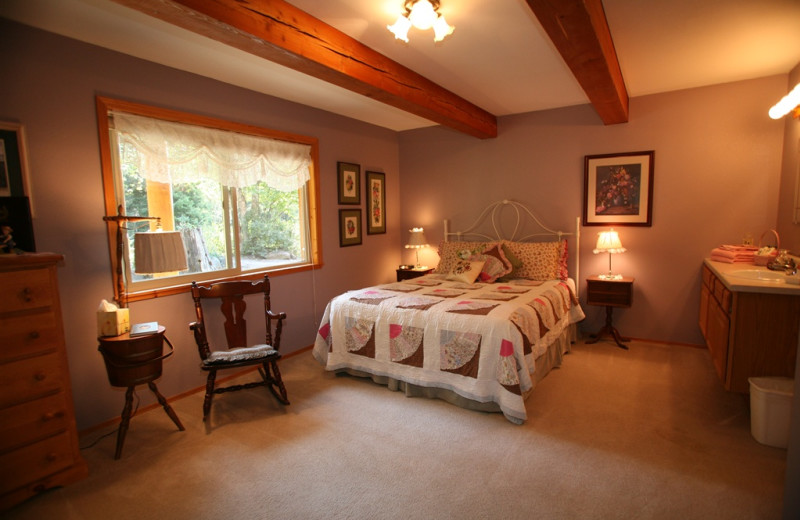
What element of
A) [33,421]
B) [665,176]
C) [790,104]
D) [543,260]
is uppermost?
[790,104]

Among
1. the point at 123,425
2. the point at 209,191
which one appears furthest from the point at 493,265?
the point at 123,425

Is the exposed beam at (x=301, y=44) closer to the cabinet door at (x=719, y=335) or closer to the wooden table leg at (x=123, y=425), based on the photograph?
the wooden table leg at (x=123, y=425)

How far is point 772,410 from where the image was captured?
226 cm

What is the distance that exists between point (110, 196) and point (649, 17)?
3.55m

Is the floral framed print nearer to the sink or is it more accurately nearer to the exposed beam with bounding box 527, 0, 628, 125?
the exposed beam with bounding box 527, 0, 628, 125

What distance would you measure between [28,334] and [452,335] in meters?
2.33

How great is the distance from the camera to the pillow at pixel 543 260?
418 cm

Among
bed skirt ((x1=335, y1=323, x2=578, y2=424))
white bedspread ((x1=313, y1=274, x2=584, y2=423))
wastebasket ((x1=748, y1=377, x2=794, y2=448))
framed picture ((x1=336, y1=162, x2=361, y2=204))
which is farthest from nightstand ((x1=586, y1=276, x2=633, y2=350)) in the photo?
framed picture ((x1=336, y1=162, x2=361, y2=204))

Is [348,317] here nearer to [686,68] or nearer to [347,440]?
[347,440]

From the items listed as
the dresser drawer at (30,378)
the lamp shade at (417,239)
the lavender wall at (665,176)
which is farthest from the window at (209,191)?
the lavender wall at (665,176)

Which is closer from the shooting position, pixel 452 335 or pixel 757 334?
pixel 757 334

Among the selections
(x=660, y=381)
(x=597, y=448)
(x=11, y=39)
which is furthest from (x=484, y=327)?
(x=11, y=39)

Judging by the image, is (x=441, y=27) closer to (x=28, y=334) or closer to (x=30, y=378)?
(x=28, y=334)

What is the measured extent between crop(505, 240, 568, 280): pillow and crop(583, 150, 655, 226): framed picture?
0.50m
